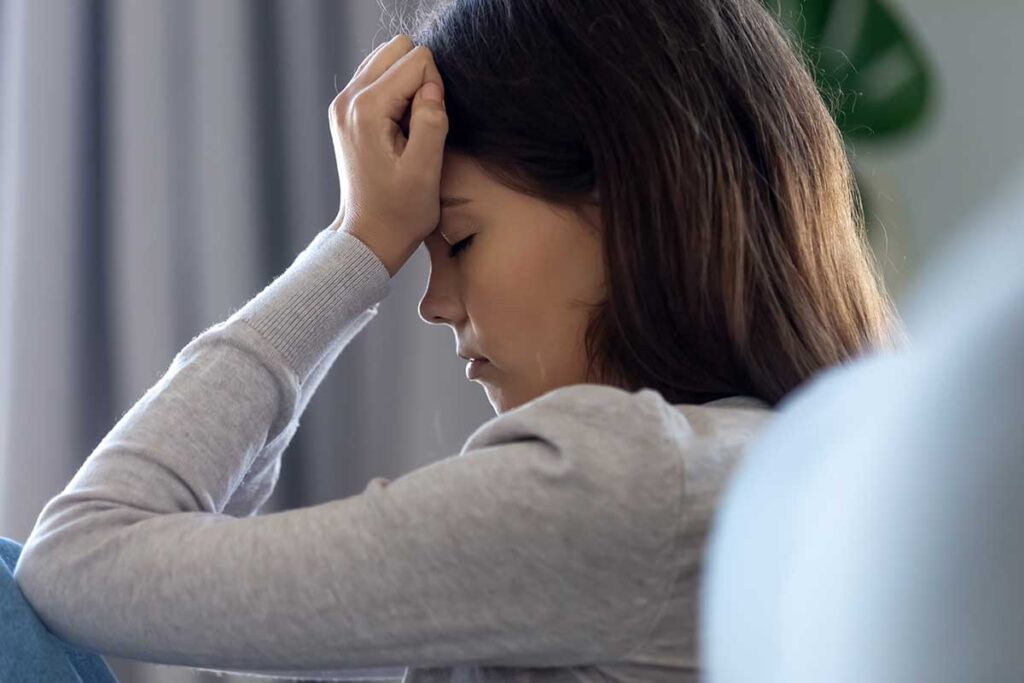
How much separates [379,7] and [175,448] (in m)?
1.03

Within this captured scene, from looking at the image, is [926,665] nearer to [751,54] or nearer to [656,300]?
[656,300]

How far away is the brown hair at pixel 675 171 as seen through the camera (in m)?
0.82

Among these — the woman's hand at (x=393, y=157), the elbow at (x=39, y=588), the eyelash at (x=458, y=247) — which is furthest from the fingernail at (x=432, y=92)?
the elbow at (x=39, y=588)

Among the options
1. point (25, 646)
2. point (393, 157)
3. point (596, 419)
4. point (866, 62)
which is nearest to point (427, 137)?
point (393, 157)

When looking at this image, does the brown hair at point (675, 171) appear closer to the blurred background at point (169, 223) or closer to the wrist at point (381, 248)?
the wrist at point (381, 248)

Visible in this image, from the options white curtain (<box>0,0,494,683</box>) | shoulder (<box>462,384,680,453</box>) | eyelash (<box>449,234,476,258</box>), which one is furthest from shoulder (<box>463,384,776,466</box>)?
white curtain (<box>0,0,494,683</box>)

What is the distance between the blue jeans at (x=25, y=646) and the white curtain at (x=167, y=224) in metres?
0.74

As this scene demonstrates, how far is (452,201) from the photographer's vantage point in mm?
899

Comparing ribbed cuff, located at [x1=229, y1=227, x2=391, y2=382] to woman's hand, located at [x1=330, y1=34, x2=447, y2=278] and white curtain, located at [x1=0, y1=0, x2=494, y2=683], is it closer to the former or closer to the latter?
woman's hand, located at [x1=330, y1=34, x2=447, y2=278]

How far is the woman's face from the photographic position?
856mm

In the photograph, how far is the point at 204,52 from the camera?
154 centimetres

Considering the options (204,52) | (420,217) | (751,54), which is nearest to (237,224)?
(204,52)

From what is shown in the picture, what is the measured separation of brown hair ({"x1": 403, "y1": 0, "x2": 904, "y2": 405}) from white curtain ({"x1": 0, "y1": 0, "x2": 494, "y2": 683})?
71cm

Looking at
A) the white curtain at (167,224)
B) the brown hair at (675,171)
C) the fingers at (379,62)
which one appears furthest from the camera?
the white curtain at (167,224)
